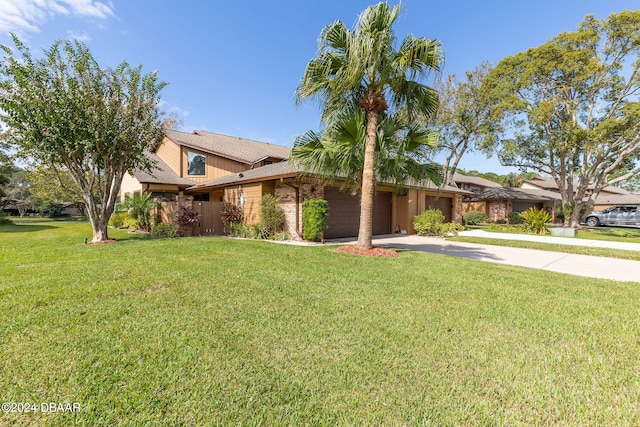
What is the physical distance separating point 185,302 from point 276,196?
8716mm

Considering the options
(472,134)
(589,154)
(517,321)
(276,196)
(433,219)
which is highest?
(472,134)

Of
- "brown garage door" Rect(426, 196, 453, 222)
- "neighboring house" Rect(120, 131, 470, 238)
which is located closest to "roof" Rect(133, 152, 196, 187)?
"neighboring house" Rect(120, 131, 470, 238)

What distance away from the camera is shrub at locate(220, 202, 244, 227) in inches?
530

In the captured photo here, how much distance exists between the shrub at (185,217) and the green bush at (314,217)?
5655 mm

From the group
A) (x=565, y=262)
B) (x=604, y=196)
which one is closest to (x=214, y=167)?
(x=565, y=262)

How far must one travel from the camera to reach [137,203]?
1402 cm

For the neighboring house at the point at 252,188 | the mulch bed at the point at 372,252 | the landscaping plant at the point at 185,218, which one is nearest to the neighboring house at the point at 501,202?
the neighboring house at the point at 252,188

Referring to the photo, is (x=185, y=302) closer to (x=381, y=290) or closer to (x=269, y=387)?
(x=269, y=387)

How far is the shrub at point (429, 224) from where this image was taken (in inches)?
587

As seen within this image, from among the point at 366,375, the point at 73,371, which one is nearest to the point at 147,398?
the point at 73,371

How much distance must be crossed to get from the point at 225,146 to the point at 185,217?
7.79 meters

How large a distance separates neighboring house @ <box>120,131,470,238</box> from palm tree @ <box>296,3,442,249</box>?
2572 mm

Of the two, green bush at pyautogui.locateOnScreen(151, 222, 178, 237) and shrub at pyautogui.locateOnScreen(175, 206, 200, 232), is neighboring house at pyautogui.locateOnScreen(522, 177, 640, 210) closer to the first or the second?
shrub at pyautogui.locateOnScreen(175, 206, 200, 232)

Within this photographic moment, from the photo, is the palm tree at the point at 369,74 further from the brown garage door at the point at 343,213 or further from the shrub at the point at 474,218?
the shrub at the point at 474,218
